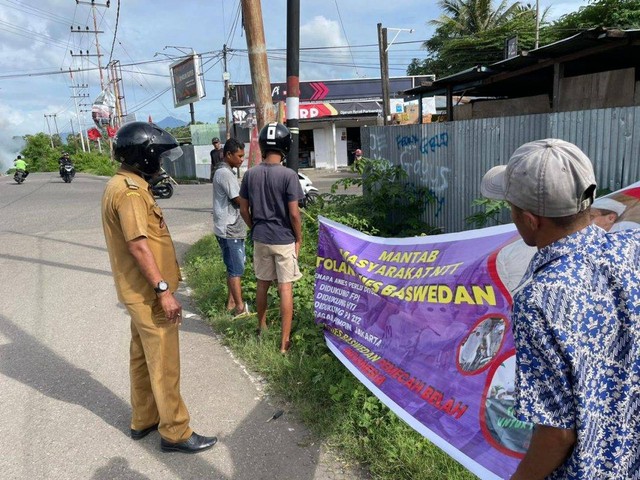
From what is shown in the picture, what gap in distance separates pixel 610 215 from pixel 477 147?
4764mm

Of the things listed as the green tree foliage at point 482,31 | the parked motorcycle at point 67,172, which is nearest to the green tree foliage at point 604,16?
the green tree foliage at point 482,31

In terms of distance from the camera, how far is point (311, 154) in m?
31.7

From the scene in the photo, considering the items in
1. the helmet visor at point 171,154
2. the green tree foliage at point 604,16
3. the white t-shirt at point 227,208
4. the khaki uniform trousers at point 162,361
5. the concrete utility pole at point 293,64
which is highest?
the green tree foliage at point 604,16

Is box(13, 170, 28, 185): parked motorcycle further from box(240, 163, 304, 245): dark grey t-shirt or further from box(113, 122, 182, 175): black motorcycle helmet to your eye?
box(113, 122, 182, 175): black motorcycle helmet

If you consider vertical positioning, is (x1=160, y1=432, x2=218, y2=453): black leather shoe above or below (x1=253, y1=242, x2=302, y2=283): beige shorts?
below

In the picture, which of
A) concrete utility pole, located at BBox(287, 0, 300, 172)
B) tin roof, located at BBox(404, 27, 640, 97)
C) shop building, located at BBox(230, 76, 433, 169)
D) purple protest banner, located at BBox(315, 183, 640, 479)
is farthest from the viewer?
shop building, located at BBox(230, 76, 433, 169)

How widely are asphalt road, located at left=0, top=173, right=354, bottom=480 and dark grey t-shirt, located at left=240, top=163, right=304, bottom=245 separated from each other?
46.8 inches

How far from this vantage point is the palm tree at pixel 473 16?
3709 cm

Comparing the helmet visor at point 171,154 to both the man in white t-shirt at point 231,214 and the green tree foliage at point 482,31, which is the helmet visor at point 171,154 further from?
the green tree foliage at point 482,31

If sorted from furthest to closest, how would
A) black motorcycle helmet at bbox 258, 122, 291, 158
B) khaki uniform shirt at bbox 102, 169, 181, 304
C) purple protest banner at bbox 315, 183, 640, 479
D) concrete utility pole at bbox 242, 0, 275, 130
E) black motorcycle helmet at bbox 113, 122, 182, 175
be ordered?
concrete utility pole at bbox 242, 0, 275, 130 < black motorcycle helmet at bbox 258, 122, 291, 158 < black motorcycle helmet at bbox 113, 122, 182, 175 < khaki uniform shirt at bbox 102, 169, 181, 304 < purple protest banner at bbox 315, 183, 640, 479

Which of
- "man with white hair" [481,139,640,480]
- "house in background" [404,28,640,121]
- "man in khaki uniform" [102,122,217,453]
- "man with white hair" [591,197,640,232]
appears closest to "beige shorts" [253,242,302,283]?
"man in khaki uniform" [102,122,217,453]

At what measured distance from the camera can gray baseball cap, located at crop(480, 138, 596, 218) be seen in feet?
3.94

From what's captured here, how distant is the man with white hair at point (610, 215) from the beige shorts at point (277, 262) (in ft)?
8.06

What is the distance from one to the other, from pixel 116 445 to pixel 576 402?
2880mm
